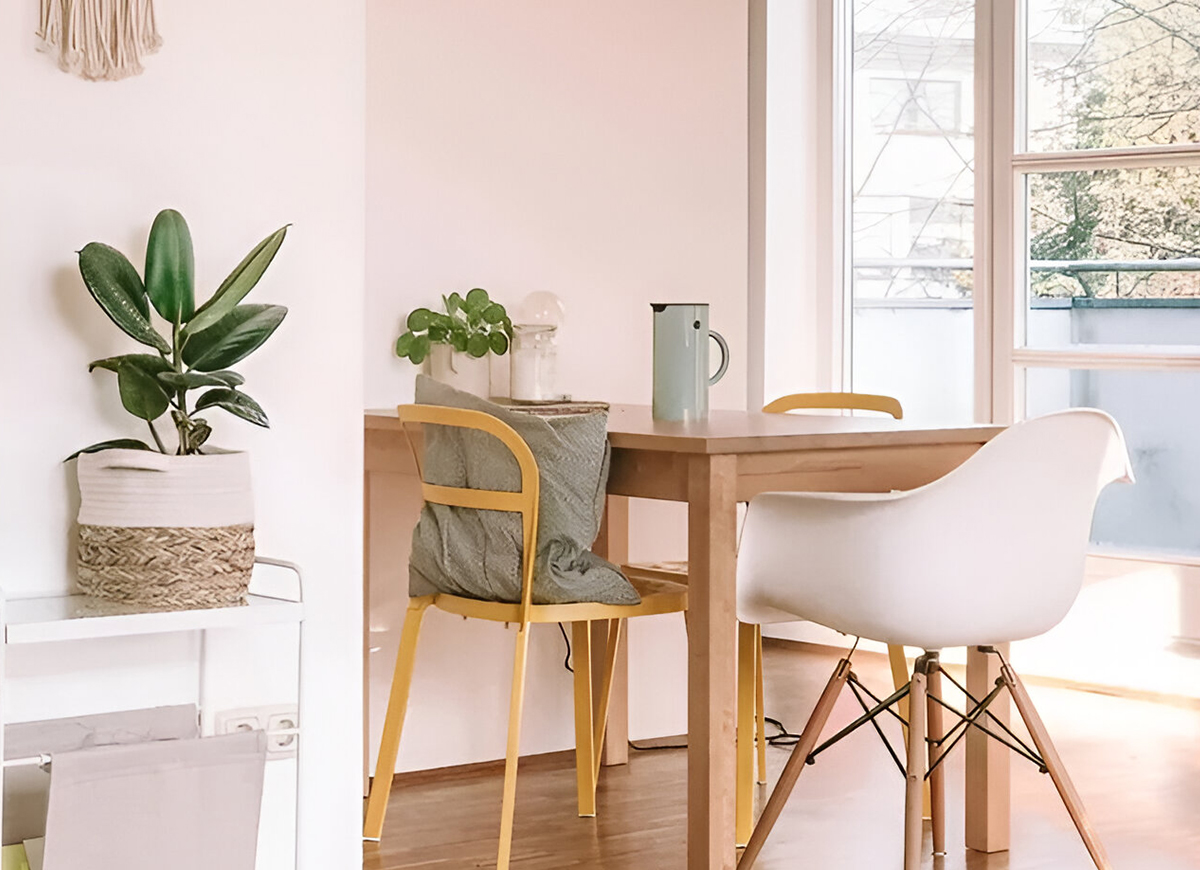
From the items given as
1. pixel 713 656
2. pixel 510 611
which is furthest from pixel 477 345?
pixel 713 656

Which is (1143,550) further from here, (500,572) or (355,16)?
(355,16)

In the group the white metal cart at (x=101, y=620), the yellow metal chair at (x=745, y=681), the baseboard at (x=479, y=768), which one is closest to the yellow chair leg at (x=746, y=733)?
the yellow metal chair at (x=745, y=681)

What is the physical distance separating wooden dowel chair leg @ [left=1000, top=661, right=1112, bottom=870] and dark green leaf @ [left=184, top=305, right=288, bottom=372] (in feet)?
4.64

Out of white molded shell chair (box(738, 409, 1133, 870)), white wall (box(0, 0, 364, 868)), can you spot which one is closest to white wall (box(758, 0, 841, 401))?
white molded shell chair (box(738, 409, 1133, 870))

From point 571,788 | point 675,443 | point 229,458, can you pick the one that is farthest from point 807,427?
point 229,458

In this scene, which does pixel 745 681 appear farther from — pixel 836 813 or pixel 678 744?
pixel 678 744

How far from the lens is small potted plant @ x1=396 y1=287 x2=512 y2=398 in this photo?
11.9 feet

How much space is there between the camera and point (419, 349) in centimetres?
362

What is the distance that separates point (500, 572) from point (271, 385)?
73 centimetres

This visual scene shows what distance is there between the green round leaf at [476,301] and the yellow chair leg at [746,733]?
36.5 inches

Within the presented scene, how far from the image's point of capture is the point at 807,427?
3082mm

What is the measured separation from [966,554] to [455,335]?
1.37m

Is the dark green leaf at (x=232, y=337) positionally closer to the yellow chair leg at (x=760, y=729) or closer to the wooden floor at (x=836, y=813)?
the wooden floor at (x=836, y=813)

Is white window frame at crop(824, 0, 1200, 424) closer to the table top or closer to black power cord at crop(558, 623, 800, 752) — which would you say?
black power cord at crop(558, 623, 800, 752)
